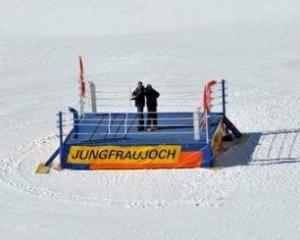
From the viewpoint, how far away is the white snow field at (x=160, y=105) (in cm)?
1595

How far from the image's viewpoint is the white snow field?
52.3 feet

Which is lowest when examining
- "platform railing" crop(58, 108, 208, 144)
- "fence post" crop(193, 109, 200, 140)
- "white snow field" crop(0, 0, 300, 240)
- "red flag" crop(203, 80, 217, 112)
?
"white snow field" crop(0, 0, 300, 240)

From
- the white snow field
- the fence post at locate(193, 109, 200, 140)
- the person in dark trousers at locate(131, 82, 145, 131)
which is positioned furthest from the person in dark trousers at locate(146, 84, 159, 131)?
the white snow field

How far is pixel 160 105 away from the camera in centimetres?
2392

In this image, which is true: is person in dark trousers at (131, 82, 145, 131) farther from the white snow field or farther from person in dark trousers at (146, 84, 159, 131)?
the white snow field

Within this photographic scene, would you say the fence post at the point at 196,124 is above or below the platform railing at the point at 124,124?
above

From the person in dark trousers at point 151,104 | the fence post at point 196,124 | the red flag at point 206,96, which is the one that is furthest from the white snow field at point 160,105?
the person in dark trousers at point 151,104

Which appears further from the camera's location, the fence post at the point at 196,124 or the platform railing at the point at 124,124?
the platform railing at the point at 124,124

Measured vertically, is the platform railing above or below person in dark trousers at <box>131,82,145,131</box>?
below

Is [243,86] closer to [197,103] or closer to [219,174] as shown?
[197,103]

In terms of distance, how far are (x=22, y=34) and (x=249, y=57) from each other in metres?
9.86

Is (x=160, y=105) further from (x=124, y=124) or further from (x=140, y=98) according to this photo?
(x=140, y=98)

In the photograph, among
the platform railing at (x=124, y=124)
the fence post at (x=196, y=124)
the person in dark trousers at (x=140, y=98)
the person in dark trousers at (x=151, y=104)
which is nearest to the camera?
the fence post at (x=196, y=124)

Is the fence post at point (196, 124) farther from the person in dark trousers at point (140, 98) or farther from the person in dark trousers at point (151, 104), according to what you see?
the person in dark trousers at point (140, 98)
